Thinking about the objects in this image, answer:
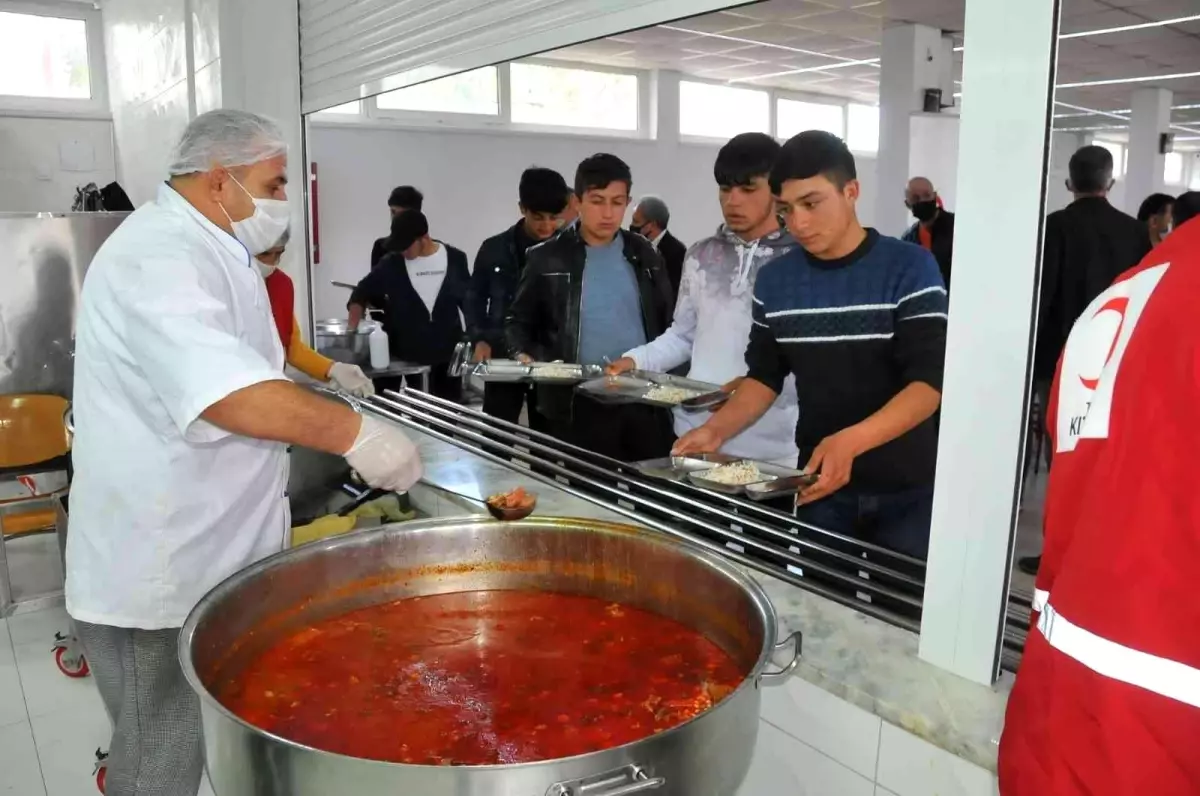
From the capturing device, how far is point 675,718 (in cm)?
112

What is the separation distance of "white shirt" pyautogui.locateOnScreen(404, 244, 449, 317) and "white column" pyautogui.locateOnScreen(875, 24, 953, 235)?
10.6 ft

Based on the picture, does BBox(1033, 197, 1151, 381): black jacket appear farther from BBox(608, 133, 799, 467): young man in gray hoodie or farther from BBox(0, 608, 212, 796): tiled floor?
BBox(0, 608, 212, 796): tiled floor

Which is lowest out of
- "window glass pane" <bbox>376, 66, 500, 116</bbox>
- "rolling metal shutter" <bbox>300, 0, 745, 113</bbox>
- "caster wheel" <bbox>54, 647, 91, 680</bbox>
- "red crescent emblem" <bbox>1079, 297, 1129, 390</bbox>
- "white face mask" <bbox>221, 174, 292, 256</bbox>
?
"caster wheel" <bbox>54, 647, 91, 680</bbox>

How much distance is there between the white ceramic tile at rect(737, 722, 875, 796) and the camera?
126 centimetres

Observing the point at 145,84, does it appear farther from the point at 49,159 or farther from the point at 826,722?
the point at 826,722

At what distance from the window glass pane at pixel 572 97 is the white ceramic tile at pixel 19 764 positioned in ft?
19.1

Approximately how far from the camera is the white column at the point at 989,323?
104cm

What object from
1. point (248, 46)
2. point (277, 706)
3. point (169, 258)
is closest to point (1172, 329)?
point (277, 706)

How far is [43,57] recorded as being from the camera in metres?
5.88

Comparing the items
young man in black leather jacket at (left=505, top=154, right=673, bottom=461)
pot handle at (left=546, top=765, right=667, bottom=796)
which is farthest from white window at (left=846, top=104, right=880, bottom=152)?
pot handle at (left=546, top=765, right=667, bottom=796)

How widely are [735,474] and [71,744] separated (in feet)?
6.16

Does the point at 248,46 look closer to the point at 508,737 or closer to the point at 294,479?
the point at 294,479

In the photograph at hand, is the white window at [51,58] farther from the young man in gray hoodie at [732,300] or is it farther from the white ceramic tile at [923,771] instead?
the white ceramic tile at [923,771]

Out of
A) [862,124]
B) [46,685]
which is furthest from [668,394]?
[862,124]
